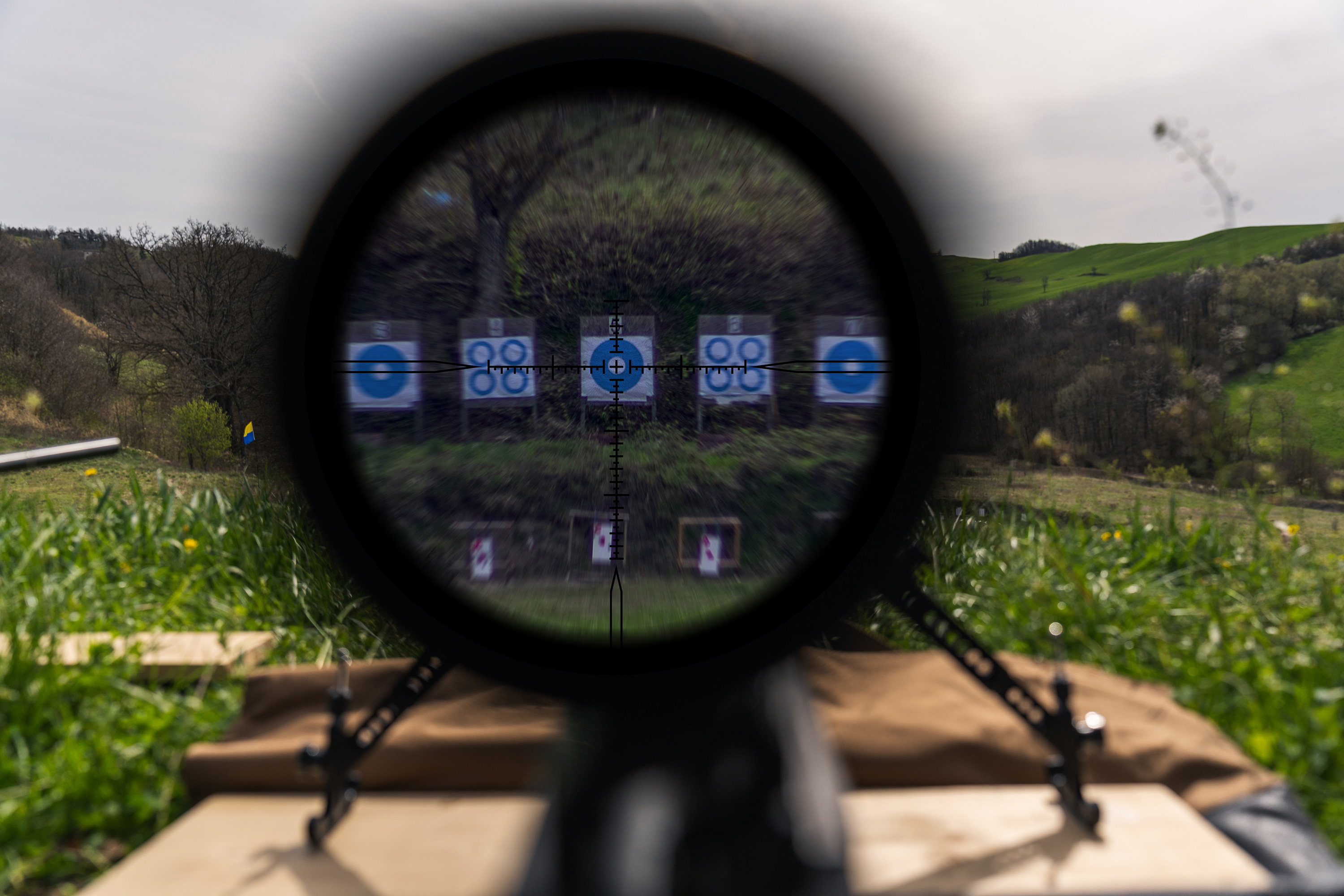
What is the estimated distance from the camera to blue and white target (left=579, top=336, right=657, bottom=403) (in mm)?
1412

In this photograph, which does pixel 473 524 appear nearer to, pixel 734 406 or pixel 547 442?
pixel 547 442

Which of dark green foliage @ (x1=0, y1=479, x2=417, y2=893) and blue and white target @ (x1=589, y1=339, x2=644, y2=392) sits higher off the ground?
blue and white target @ (x1=589, y1=339, x2=644, y2=392)

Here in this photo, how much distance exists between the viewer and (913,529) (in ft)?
3.93

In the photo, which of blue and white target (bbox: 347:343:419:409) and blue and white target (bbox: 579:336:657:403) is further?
blue and white target (bbox: 579:336:657:403)

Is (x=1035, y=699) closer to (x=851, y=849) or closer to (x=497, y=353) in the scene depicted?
(x=851, y=849)

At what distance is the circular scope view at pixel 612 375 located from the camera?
1304mm

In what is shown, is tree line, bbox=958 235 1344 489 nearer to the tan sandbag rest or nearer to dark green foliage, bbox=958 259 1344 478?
dark green foliage, bbox=958 259 1344 478

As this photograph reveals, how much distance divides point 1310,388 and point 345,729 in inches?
164

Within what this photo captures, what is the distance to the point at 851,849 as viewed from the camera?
4.30 ft

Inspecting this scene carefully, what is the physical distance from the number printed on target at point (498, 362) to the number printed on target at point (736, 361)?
324 mm

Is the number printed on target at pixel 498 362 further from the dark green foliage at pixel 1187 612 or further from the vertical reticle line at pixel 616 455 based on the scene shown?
the dark green foliage at pixel 1187 612

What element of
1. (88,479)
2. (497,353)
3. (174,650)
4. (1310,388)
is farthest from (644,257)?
(88,479)

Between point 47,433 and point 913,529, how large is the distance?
7.69 metres

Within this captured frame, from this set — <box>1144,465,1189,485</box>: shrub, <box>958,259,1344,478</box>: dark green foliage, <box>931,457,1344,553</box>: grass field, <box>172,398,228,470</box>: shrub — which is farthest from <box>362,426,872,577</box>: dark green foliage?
<box>172,398,228,470</box>: shrub
